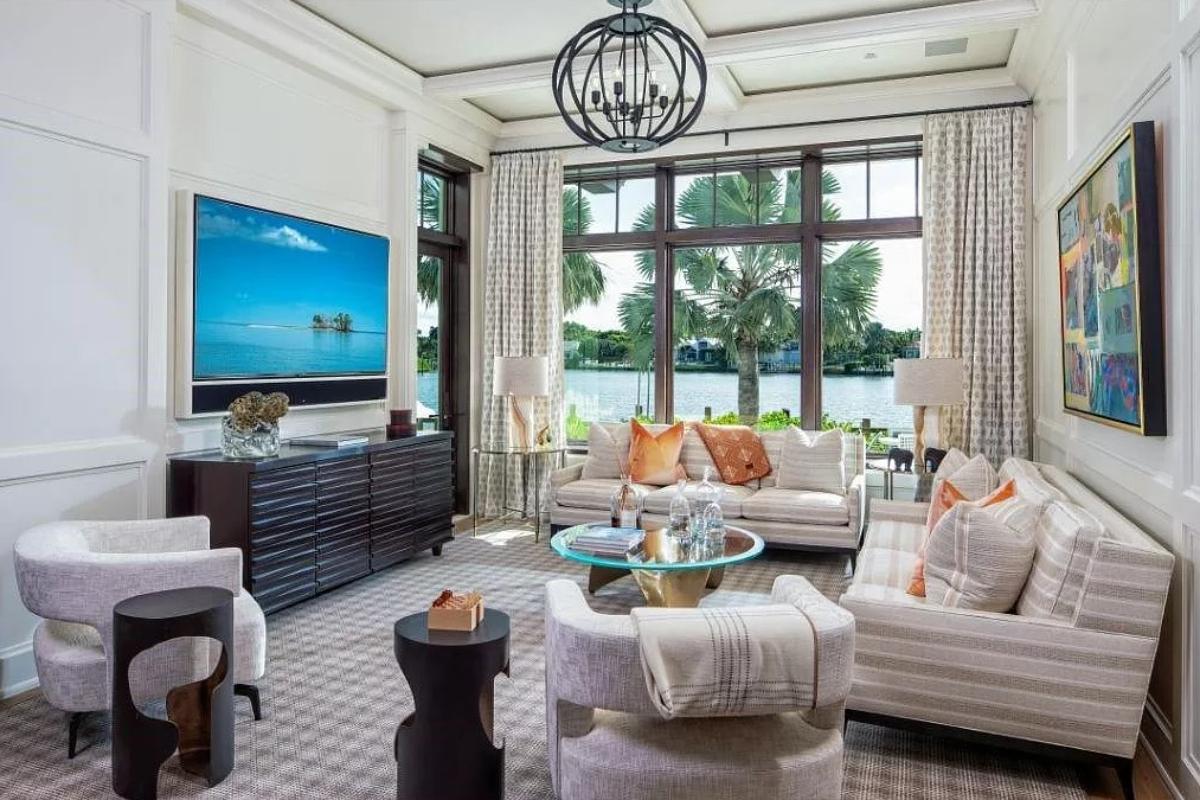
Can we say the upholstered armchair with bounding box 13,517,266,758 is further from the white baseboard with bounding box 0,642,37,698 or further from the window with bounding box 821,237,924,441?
the window with bounding box 821,237,924,441

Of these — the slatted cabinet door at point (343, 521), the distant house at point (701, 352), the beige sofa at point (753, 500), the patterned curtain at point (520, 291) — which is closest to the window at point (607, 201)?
the patterned curtain at point (520, 291)

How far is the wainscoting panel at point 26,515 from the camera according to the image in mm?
3268

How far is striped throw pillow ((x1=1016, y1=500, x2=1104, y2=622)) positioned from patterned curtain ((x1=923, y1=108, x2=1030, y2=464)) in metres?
2.92

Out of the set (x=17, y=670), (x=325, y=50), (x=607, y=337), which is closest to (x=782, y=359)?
(x=607, y=337)

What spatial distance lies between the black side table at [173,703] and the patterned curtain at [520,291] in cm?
408

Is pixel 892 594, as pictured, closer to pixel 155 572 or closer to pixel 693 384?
pixel 155 572

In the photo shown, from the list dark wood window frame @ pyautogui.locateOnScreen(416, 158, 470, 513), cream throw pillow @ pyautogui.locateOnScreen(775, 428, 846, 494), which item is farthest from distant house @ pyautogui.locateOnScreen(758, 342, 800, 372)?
dark wood window frame @ pyautogui.locateOnScreen(416, 158, 470, 513)

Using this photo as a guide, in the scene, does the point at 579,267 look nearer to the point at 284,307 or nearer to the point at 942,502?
the point at 284,307

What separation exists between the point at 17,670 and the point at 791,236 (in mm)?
5305

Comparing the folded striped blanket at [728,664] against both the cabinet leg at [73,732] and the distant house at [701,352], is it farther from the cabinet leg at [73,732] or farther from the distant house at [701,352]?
the distant house at [701,352]

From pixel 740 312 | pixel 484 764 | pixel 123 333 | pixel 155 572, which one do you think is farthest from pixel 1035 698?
pixel 740 312

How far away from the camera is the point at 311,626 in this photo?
4090 millimetres

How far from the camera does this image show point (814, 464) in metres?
5.58

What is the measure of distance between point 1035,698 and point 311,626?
313 centimetres
